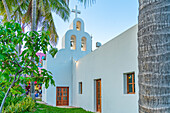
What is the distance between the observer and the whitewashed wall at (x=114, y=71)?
7172 millimetres

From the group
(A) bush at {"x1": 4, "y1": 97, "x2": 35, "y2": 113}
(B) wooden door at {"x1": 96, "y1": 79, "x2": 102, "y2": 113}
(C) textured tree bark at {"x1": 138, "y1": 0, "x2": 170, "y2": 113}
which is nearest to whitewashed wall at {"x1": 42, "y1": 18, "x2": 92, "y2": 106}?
(B) wooden door at {"x1": 96, "y1": 79, "x2": 102, "y2": 113}

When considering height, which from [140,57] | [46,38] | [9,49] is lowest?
[140,57]

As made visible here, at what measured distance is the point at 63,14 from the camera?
1265cm

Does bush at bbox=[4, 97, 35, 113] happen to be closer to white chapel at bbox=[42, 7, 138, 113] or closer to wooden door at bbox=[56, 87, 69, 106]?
white chapel at bbox=[42, 7, 138, 113]

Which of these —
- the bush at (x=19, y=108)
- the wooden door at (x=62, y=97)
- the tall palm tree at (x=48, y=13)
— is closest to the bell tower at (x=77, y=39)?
the tall palm tree at (x=48, y=13)

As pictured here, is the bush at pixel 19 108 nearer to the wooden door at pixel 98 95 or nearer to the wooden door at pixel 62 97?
the wooden door at pixel 98 95

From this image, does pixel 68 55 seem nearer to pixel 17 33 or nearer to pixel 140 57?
pixel 17 33

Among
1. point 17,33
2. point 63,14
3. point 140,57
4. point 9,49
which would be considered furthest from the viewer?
point 63,14

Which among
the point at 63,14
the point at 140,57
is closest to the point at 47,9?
the point at 63,14

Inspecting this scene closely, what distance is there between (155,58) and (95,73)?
9.35m

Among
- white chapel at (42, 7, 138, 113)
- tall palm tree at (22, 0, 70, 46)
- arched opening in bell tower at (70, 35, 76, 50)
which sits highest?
tall palm tree at (22, 0, 70, 46)

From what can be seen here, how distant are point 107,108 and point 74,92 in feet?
19.8

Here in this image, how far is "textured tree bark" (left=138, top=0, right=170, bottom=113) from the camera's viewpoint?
55.5 inches

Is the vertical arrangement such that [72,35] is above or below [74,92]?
above
